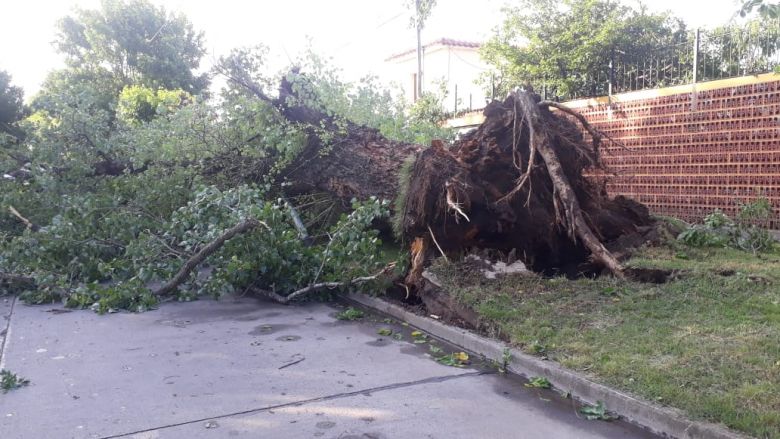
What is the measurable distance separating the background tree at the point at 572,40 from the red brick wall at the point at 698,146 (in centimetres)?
204

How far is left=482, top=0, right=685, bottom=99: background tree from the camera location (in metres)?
14.1

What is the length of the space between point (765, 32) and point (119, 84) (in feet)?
81.0

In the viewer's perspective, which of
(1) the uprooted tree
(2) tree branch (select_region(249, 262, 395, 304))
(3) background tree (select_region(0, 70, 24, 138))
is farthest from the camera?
(3) background tree (select_region(0, 70, 24, 138))

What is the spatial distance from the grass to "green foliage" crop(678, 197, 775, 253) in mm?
278

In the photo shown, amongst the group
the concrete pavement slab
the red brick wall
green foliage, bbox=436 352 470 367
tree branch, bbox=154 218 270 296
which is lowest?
the concrete pavement slab

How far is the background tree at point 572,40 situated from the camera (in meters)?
14.1

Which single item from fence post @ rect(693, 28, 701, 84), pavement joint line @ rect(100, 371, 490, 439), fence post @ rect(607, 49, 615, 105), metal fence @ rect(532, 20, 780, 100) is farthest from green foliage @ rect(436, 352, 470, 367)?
fence post @ rect(607, 49, 615, 105)

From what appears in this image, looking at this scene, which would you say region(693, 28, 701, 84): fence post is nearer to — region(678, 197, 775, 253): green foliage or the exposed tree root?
region(678, 197, 775, 253): green foliage

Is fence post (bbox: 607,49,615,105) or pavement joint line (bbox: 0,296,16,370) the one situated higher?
fence post (bbox: 607,49,615,105)

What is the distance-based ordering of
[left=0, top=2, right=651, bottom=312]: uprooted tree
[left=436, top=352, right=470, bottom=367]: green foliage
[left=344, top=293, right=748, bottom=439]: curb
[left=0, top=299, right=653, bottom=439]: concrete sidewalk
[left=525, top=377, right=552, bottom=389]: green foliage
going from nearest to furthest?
[left=344, top=293, right=748, bottom=439]: curb
[left=0, top=299, right=653, bottom=439]: concrete sidewalk
[left=525, top=377, right=552, bottom=389]: green foliage
[left=436, top=352, right=470, bottom=367]: green foliage
[left=0, top=2, right=651, bottom=312]: uprooted tree

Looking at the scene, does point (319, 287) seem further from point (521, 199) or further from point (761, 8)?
point (761, 8)

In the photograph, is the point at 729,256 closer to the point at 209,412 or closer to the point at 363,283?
the point at 363,283

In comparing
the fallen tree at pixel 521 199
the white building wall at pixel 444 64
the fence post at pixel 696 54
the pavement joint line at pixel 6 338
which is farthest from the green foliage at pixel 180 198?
the white building wall at pixel 444 64

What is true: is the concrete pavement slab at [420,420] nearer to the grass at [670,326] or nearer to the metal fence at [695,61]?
the grass at [670,326]
